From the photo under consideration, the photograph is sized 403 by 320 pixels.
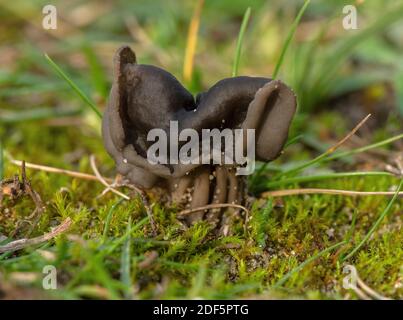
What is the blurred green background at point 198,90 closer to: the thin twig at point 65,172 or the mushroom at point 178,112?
the thin twig at point 65,172

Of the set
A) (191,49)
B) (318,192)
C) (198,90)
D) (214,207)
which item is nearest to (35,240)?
(214,207)

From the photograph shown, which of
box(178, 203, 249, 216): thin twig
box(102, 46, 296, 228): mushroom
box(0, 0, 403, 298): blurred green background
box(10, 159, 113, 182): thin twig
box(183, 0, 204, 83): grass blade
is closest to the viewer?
box(0, 0, 403, 298): blurred green background

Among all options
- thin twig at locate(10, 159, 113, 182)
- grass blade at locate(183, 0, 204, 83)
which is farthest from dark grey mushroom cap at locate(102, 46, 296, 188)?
grass blade at locate(183, 0, 204, 83)

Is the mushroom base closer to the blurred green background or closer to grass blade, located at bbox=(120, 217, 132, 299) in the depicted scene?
the blurred green background

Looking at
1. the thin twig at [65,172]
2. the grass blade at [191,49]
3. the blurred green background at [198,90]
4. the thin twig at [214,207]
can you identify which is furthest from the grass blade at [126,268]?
the grass blade at [191,49]
